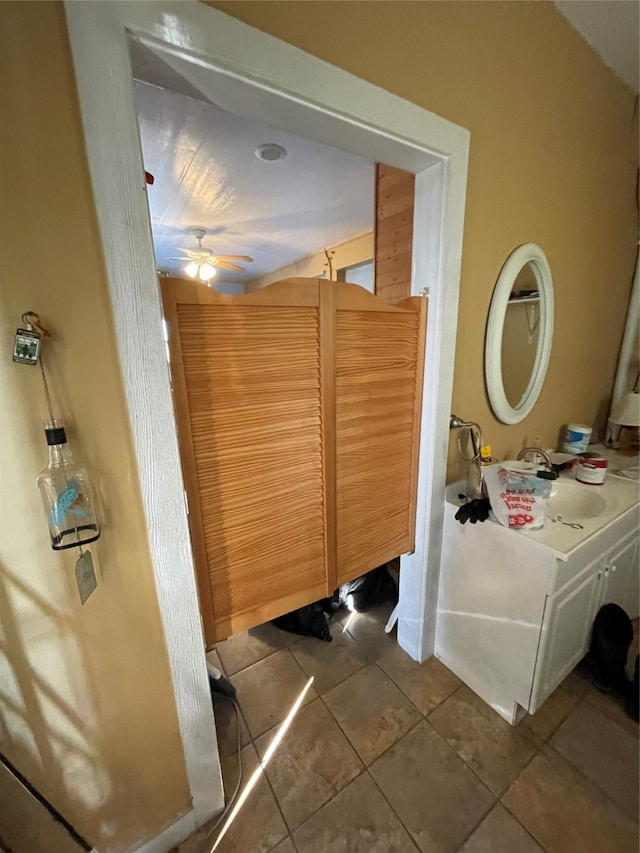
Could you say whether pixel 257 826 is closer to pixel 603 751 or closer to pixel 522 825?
pixel 522 825

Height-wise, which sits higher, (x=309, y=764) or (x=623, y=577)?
(x=623, y=577)

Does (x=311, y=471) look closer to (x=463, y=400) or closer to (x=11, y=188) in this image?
(x=463, y=400)

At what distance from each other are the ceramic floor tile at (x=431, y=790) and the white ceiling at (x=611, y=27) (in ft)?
8.76

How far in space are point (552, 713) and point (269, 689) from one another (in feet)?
3.70

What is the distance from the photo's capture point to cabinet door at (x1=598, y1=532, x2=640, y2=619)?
135 cm

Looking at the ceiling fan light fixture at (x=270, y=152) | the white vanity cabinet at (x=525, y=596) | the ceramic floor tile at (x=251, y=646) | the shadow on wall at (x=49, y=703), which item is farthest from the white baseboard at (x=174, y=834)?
the ceiling fan light fixture at (x=270, y=152)

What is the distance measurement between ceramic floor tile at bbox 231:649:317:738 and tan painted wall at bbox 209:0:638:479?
3.76ft

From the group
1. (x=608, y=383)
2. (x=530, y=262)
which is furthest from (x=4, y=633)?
(x=608, y=383)

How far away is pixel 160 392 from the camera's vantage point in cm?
74

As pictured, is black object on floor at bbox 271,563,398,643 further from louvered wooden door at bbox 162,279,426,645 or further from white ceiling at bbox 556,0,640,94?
white ceiling at bbox 556,0,640,94

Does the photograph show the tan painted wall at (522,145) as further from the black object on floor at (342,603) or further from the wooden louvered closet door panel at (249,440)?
the black object on floor at (342,603)

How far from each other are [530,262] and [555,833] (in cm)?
194

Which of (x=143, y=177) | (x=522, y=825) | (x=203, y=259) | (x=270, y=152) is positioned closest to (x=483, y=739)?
(x=522, y=825)

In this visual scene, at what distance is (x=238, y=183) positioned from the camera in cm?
204
